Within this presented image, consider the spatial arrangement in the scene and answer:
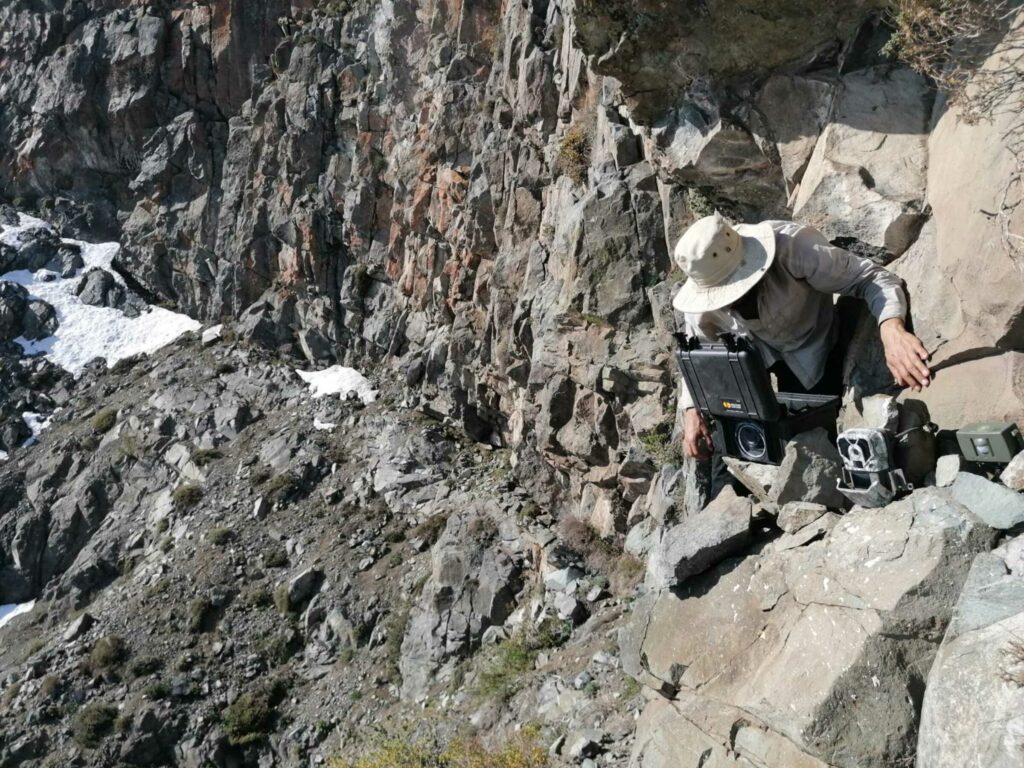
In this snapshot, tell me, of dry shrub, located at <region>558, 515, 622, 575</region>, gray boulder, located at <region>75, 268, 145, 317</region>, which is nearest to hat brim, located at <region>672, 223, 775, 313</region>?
dry shrub, located at <region>558, 515, 622, 575</region>

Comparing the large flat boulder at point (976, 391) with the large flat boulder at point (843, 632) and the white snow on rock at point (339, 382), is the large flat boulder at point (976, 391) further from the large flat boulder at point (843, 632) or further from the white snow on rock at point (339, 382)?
the white snow on rock at point (339, 382)

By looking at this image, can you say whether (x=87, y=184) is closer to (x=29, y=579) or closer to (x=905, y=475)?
(x=29, y=579)

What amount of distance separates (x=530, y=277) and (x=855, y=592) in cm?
1219

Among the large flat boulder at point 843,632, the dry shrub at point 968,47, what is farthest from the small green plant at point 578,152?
the large flat boulder at point 843,632

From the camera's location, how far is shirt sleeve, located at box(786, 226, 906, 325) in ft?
13.0

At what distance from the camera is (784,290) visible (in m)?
4.12

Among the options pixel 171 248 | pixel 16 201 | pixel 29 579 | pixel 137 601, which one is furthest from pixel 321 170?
pixel 16 201

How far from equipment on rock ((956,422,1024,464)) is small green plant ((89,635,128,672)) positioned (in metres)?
19.2

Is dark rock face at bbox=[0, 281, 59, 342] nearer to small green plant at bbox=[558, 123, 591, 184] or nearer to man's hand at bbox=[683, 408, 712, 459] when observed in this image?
small green plant at bbox=[558, 123, 591, 184]

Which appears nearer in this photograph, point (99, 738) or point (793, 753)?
point (793, 753)

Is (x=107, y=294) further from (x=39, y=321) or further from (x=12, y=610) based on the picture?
(x=12, y=610)

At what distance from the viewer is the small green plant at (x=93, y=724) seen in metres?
15.0

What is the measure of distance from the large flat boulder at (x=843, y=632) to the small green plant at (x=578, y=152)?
10444 millimetres

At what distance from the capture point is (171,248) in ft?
105
